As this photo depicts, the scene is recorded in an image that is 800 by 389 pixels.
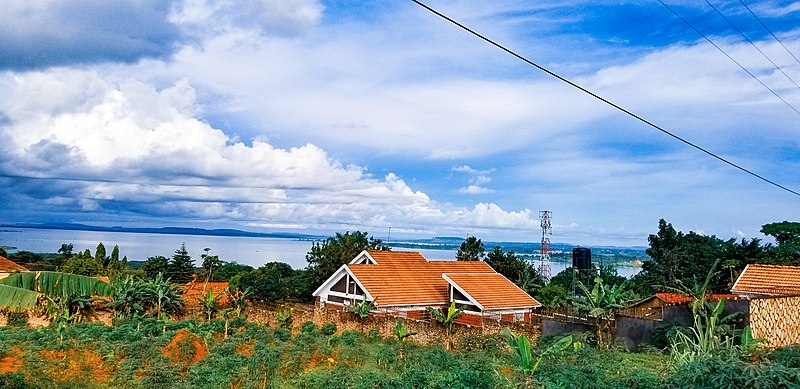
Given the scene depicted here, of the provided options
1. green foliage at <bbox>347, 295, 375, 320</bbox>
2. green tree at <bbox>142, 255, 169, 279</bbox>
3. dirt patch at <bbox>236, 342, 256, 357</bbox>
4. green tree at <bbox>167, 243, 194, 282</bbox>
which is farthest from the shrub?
green tree at <bbox>167, 243, 194, 282</bbox>

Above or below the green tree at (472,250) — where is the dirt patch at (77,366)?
below

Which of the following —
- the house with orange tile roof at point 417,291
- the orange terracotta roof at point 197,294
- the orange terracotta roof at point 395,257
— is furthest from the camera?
the orange terracotta roof at point 395,257

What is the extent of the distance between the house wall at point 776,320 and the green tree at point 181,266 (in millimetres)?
26355

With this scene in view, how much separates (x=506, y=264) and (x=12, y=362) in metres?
21.4

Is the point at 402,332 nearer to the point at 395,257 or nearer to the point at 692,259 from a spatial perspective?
the point at 395,257

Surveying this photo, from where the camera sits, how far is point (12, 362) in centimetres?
1123

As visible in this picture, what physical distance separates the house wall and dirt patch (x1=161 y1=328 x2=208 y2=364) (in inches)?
467

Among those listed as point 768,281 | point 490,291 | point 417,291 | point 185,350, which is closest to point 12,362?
point 185,350

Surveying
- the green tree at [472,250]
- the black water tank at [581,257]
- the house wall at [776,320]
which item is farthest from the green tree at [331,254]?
the house wall at [776,320]

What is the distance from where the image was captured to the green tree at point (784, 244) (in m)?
23.5

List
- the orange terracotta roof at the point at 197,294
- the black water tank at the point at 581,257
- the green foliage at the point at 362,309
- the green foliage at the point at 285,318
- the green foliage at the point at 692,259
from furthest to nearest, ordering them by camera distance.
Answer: the black water tank at the point at 581,257 < the green foliage at the point at 692,259 < the orange terracotta roof at the point at 197,294 < the green foliage at the point at 285,318 < the green foliage at the point at 362,309

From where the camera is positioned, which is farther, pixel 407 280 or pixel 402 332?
pixel 407 280

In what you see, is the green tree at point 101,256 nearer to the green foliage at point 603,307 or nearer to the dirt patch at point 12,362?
the dirt patch at point 12,362

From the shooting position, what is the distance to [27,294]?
1422 cm
